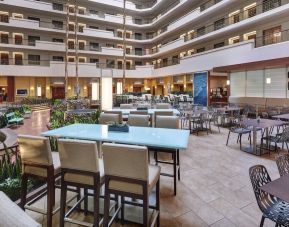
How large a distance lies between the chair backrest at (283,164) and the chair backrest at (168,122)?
215 centimetres

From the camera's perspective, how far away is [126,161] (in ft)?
7.27

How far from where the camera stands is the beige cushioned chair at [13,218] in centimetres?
102

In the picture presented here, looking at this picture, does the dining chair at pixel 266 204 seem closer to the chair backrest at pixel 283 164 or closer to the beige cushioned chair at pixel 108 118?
the chair backrest at pixel 283 164

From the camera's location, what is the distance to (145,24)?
2980cm

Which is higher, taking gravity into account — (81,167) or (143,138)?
(143,138)

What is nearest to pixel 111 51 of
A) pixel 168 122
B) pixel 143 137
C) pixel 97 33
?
pixel 97 33

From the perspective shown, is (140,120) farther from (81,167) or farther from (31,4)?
(31,4)

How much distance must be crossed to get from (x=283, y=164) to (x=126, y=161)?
195 cm

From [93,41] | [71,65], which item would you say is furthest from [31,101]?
[93,41]

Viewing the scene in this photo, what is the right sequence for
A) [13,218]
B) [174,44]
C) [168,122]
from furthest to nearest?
[174,44] → [168,122] → [13,218]

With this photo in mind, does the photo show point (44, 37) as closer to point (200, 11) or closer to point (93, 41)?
point (93, 41)

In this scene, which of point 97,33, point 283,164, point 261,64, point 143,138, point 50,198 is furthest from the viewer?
point 97,33

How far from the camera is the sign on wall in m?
17.6

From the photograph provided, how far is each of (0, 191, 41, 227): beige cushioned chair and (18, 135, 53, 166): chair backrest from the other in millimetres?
1387
